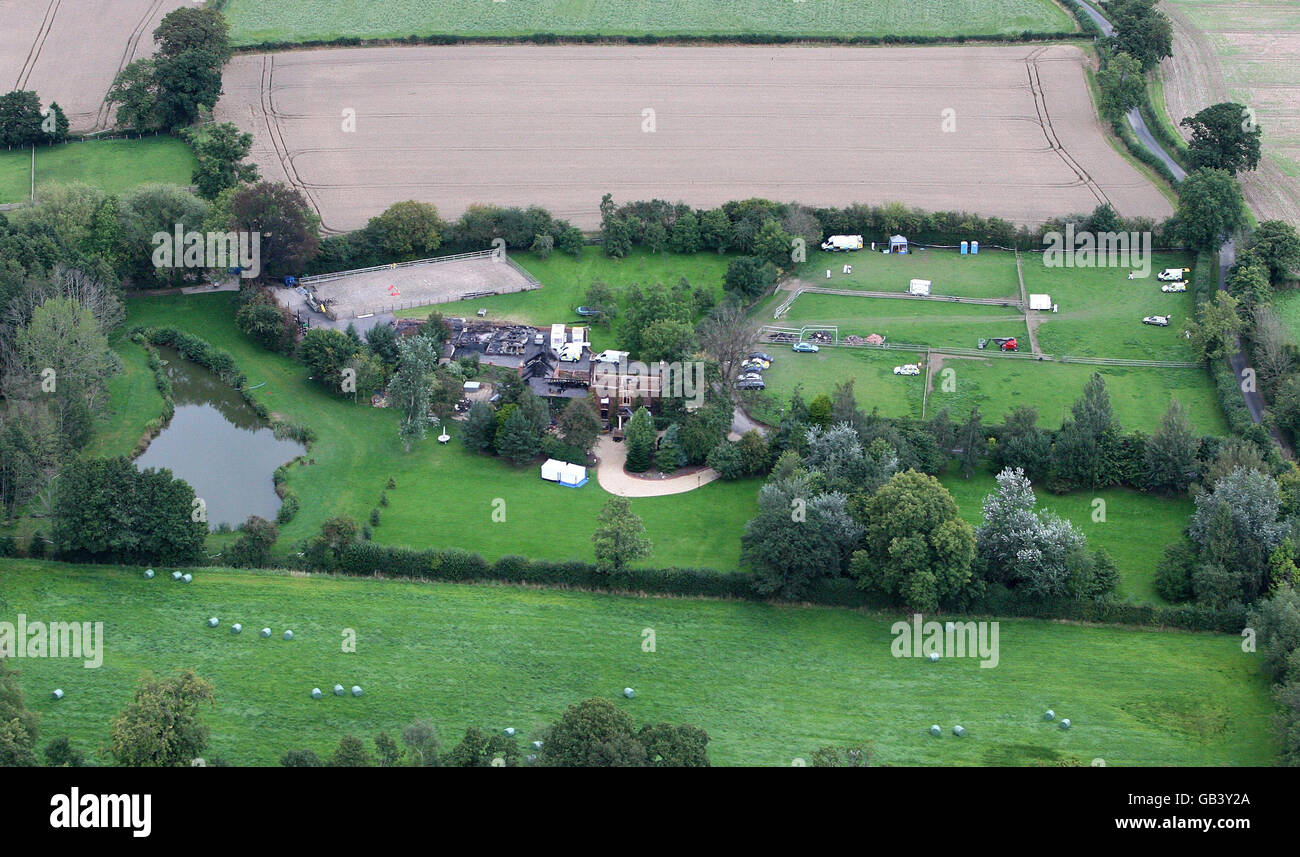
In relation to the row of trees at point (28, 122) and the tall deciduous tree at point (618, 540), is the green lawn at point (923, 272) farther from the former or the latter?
the row of trees at point (28, 122)

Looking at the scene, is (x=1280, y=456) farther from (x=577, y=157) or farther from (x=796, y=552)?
(x=577, y=157)

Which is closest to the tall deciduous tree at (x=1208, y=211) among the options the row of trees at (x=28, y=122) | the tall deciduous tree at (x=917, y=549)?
the tall deciduous tree at (x=917, y=549)

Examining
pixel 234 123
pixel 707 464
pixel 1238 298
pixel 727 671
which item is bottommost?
pixel 727 671

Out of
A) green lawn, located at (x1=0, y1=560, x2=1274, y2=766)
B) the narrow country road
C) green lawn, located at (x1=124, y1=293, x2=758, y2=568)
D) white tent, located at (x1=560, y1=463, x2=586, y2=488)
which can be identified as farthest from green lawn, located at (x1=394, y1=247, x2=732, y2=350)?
the narrow country road

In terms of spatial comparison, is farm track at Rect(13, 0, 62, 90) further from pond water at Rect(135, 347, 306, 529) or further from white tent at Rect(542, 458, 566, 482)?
white tent at Rect(542, 458, 566, 482)

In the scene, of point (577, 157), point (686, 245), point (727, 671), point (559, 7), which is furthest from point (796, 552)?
point (559, 7)

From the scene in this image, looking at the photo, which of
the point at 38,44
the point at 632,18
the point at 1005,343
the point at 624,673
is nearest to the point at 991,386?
the point at 1005,343
